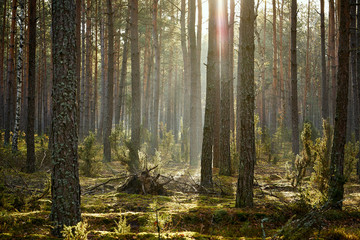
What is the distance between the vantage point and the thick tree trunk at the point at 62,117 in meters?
3.41

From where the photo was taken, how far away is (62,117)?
11.2 ft

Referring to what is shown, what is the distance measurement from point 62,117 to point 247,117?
3044 millimetres

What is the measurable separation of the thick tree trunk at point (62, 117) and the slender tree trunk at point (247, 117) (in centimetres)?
284

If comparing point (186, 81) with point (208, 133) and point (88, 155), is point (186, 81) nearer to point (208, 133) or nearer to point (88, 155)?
point (88, 155)

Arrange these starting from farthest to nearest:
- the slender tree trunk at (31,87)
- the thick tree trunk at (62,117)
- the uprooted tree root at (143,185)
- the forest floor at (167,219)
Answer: the slender tree trunk at (31,87), the uprooted tree root at (143,185), the thick tree trunk at (62,117), the forest floor at (167,219)

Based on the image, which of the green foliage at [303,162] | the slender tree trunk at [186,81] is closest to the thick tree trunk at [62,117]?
the green foliage at [303,162]

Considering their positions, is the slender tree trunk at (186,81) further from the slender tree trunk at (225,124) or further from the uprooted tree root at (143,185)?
the uprooted tree root at (143,185)

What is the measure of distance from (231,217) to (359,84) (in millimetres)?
7253

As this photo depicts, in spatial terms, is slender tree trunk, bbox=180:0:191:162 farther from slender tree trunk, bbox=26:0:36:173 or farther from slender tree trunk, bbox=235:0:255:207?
slender tree trunk, bbox=235:0:255:207

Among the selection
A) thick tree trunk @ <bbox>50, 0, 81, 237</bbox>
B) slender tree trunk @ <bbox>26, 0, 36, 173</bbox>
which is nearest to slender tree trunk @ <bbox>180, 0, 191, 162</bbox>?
slender tree trunk @ <bbox>26, 0, 36, 173</bbox>

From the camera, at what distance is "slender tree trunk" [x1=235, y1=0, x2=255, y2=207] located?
191 inches

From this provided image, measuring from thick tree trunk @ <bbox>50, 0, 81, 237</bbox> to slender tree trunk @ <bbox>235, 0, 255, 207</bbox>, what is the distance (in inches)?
112

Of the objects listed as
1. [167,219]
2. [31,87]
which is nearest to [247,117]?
[167,219]

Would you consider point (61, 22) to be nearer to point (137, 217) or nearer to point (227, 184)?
point (137, 217)
